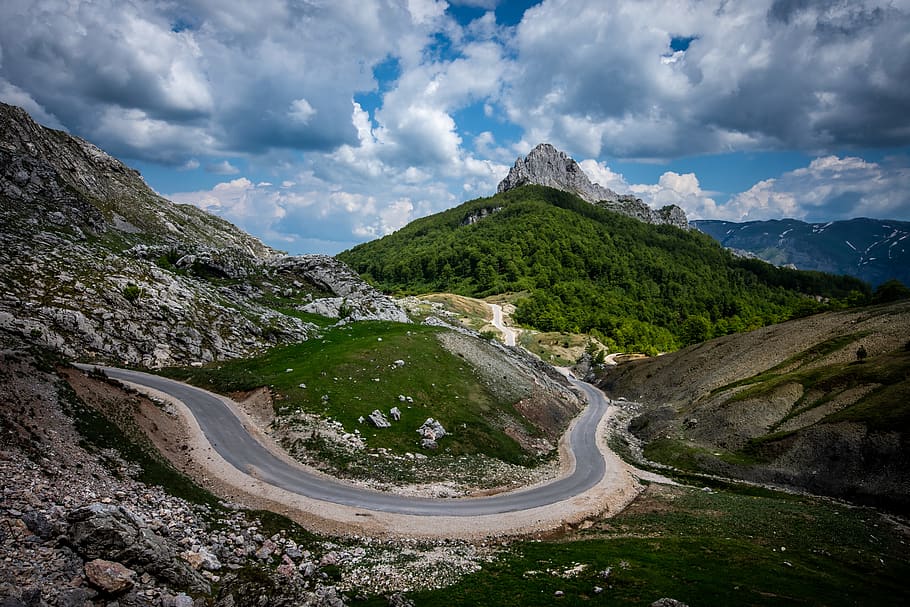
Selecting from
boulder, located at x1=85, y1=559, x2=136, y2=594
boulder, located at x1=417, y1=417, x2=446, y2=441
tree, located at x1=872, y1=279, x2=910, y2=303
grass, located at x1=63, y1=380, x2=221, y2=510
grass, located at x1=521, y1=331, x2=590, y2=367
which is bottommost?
boulder, located at x1=417, y1=417, x2=446, y2=441

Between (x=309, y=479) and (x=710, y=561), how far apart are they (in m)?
31.0

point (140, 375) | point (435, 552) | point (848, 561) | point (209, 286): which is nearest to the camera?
point (435, 552)

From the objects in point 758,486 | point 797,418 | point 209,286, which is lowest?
point 758,486

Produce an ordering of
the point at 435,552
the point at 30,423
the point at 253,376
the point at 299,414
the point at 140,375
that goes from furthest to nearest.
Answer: the point at 253,376 → the point at 140,375 → the point at 299,414 → the point at 435,552 → the point at 30,423

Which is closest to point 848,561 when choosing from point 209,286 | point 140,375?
point 140,375

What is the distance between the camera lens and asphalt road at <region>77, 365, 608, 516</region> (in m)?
36.3

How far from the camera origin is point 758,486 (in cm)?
5450

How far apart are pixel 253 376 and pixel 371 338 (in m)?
19.9

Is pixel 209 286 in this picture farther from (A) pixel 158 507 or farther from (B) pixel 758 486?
(B) pixel 758 486

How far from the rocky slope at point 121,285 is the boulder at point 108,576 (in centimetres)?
4372

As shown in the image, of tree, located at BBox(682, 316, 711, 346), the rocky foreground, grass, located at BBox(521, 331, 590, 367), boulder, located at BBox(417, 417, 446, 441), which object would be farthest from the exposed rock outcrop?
tree, located at BBox(682, 316, 711, 346)

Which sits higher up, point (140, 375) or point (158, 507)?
point (140, 375)

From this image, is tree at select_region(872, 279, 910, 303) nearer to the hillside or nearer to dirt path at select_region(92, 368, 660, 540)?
the hillside

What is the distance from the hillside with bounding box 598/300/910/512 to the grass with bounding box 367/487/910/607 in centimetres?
752
